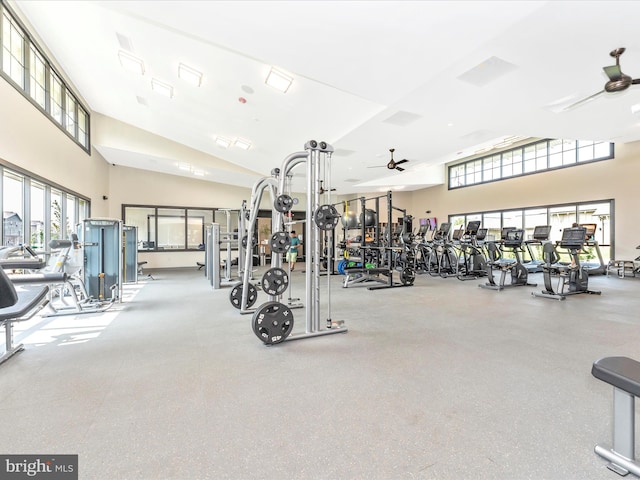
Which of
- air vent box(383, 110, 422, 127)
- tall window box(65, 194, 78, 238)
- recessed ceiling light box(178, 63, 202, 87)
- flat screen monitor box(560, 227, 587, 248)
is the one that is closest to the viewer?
recessed ceiling light box(178, 63, 202, 87)

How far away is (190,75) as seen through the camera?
5.53 m

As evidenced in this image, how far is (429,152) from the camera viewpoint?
344 inches

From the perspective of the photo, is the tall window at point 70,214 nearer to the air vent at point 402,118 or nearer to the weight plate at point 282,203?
the weight plate at point 282,203

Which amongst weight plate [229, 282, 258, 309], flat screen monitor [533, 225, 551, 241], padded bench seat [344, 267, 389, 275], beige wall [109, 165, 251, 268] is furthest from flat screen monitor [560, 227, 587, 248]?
beige wall [109, 165, 251, 268]

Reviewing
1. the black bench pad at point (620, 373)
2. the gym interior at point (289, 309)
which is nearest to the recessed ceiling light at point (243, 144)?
the gym interior at point (289, 309)

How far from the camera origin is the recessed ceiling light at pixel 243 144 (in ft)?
27.2

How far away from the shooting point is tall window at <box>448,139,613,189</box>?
928cm

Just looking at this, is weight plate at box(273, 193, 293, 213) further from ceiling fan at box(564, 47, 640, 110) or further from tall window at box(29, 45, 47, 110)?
tall window at box(29, 45, 47, 110)

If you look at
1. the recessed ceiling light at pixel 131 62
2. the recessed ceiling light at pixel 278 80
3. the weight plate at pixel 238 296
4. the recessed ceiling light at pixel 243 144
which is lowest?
the weight plate at pixel 238 296

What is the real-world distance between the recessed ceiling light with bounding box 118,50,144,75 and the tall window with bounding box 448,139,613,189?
11732 millimetres

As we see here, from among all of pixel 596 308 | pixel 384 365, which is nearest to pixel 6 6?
pixel 384 365

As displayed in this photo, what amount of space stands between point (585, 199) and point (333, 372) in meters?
10.6

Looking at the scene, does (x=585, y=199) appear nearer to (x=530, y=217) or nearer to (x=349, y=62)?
(x=530, y=217)

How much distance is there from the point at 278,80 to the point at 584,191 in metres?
9.65
